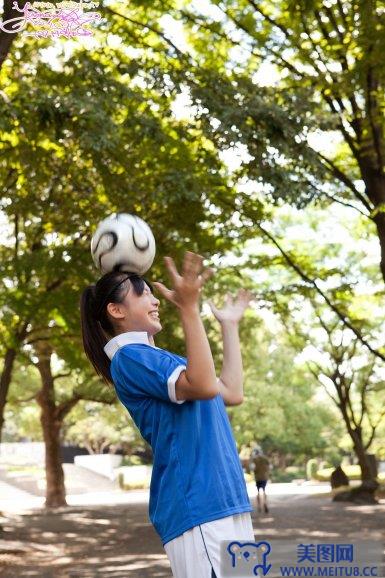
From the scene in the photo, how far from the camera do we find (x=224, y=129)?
11.0 metres

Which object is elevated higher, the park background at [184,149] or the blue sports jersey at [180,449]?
the park background at [184,149]

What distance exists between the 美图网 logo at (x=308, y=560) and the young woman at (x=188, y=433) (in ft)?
0.13

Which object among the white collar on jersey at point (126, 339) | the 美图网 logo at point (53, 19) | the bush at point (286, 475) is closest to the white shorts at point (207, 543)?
the white collar on jersey at point (126, 339)

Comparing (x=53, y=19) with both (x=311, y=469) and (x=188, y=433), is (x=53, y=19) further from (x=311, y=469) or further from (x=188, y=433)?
(x=311, y=469)

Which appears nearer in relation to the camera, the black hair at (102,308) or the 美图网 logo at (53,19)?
the black hair at (102,308)

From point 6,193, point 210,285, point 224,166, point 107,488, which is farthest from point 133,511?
point 107,488

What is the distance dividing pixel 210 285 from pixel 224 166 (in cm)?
815

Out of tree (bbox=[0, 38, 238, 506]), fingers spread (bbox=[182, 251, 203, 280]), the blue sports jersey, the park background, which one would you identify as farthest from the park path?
fingers spread (bbox=[182, 251, 203, 280])

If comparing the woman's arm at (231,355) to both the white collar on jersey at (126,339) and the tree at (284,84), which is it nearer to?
the white collar on jersey at (126,339)

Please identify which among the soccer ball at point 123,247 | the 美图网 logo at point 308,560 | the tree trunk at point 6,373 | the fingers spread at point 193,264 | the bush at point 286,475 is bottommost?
the bush at point 286,475

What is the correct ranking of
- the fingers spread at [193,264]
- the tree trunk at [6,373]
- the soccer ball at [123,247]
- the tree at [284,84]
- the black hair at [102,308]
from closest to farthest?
the fingers spread at [193,264]
the black hair at [102,308]
the soccer ball at [123,247]
the tree at [284,84]
the tree trunk at [6,373]

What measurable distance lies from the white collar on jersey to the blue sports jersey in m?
0.08

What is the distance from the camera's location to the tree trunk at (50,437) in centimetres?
2680

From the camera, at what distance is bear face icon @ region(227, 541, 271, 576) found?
276 centimetres
